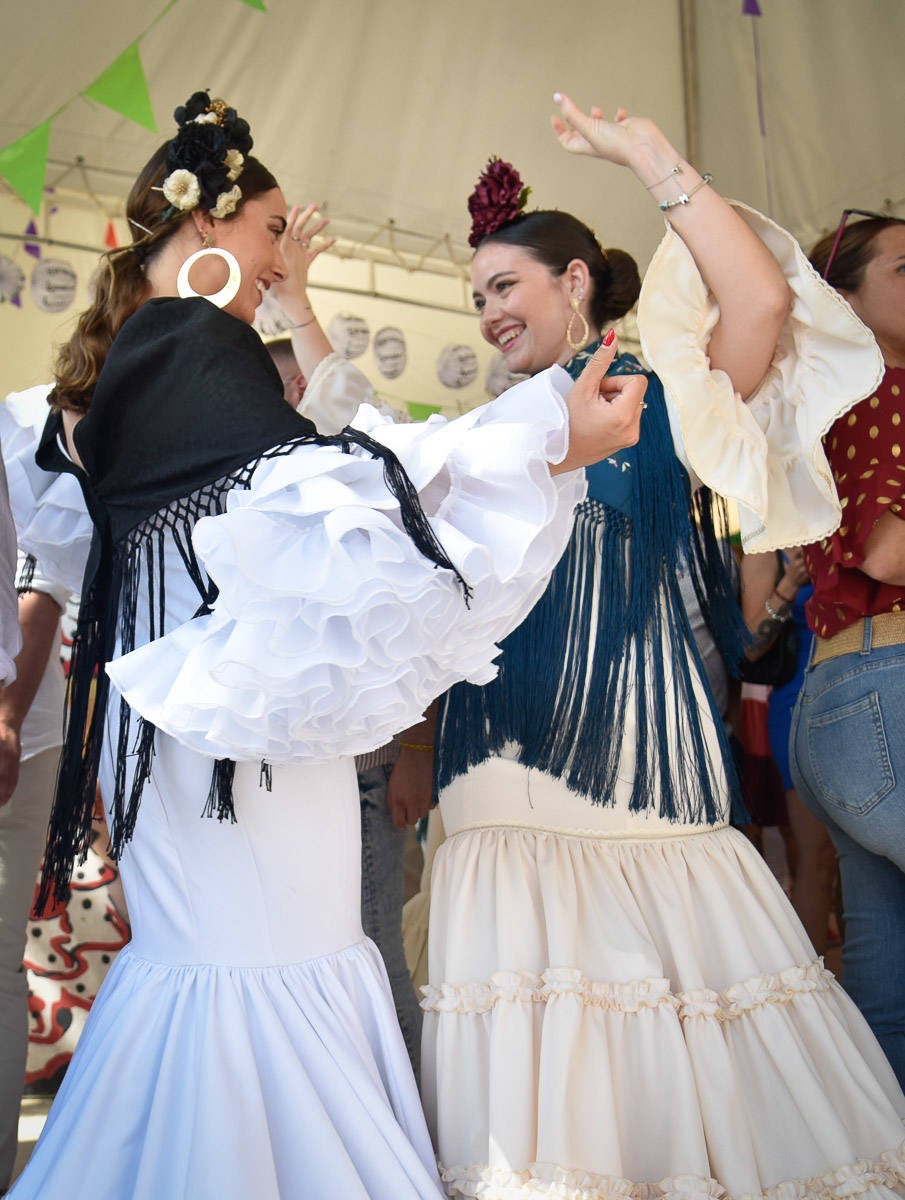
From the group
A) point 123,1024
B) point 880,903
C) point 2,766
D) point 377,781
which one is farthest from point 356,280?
point 123,1024

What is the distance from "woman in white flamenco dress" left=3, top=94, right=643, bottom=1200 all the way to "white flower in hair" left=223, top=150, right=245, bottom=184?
0.18 meters

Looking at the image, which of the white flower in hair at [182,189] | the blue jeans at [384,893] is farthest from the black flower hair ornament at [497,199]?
the blue jeans at [384,893]

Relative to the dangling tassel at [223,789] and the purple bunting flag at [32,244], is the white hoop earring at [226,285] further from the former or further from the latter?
the purple bunting flag at [32,244]

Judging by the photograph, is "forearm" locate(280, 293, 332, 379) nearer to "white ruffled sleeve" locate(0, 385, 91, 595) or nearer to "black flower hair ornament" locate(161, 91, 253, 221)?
"white ruffled sleeve" locate(0, 385, 91, 595)

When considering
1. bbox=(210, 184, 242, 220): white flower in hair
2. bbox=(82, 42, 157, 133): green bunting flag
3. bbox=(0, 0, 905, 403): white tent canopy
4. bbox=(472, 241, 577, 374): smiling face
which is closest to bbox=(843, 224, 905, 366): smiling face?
bbox=(472, 241, 577, 374): smiling face

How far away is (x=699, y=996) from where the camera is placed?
5.14ft

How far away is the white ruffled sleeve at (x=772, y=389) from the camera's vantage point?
161 cm

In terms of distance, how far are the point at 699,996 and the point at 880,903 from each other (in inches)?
23.3

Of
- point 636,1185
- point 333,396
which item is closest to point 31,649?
point 333,396

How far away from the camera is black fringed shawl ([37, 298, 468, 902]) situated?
4.10 ft

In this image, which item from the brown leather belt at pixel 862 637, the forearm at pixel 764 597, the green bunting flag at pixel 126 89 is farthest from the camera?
the green bunting flag at pixel 126 89

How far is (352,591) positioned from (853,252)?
1.52 meters

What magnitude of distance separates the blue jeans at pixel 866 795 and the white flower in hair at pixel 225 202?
1.25 meters

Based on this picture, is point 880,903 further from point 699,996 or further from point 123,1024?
point 123,1024
